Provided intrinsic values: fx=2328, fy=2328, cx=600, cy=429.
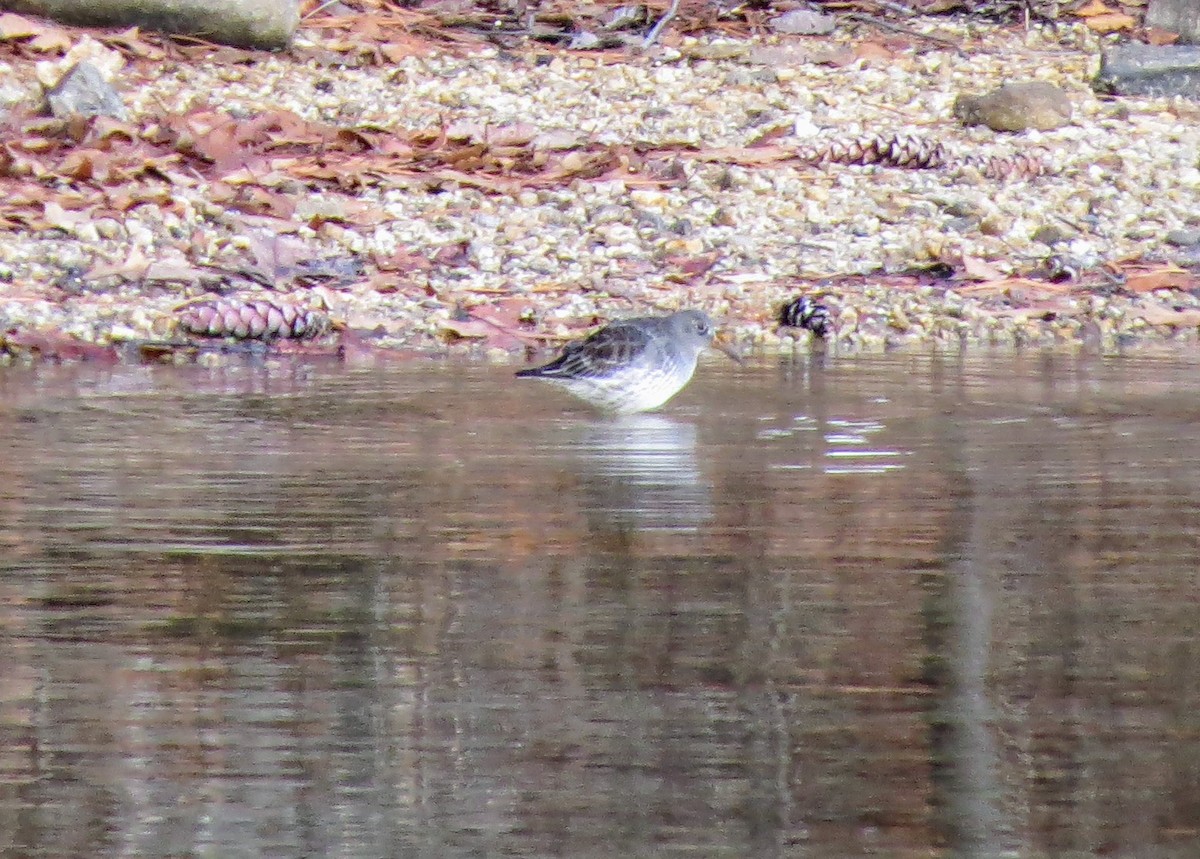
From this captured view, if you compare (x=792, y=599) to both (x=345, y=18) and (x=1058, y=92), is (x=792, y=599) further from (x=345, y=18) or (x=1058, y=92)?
(x=345, y=18)

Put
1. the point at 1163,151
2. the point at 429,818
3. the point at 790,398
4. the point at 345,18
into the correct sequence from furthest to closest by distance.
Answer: the point at 345,18 < the point at 1163,151 < the point at 790,398 < the point at 429,818

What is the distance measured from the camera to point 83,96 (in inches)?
499

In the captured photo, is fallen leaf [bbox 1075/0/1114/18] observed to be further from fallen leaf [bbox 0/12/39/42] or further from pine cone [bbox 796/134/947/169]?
fallen leaf [bbox 0/12/39/42]

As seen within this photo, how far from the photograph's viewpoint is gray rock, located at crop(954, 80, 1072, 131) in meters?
14.1

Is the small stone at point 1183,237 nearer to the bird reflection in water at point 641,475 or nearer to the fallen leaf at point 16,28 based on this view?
the bird reflection in water at point 641,475

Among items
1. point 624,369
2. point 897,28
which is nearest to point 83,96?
point 624,369

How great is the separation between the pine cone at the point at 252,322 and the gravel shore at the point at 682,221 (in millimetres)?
161

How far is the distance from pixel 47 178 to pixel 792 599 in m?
7.67

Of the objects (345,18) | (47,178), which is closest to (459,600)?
(47,178)

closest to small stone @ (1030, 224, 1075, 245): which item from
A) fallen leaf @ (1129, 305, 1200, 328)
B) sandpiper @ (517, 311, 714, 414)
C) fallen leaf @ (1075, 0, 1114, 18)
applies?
fallen leaf @ (1129, 305, 1200, 328)

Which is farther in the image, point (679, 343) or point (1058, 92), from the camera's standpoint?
point (1058, 92)

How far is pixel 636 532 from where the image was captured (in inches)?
212

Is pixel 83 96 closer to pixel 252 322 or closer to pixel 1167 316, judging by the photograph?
pixel 252 322

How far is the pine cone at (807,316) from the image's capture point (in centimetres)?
999
